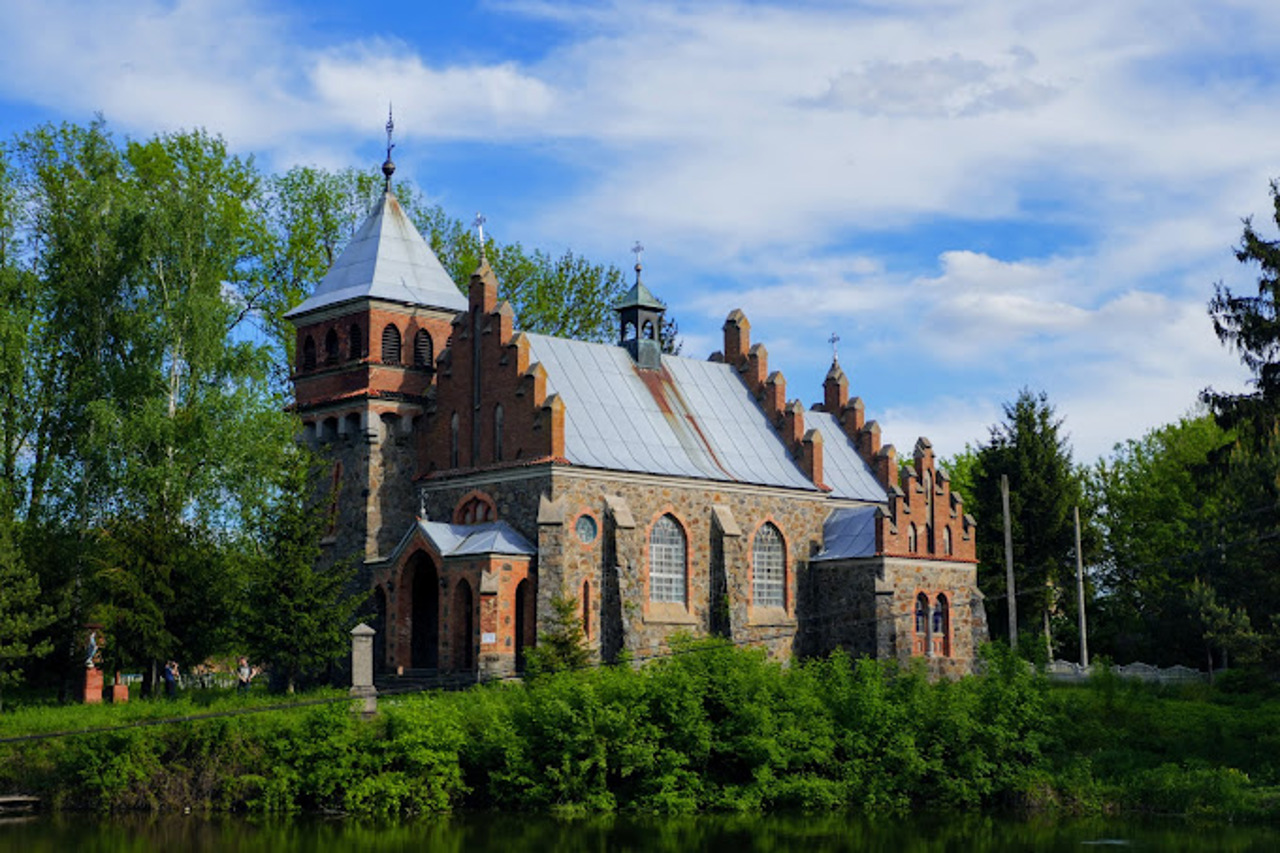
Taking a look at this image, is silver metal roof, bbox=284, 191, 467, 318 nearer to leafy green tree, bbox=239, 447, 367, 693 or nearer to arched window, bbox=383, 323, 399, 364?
arched window, bbox=383, 323, 399, 364

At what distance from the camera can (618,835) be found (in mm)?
27188

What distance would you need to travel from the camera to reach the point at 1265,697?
38.8m

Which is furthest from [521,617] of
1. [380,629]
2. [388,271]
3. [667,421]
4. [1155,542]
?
[1155,542]

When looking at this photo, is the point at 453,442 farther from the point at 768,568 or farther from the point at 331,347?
the point at 768,568

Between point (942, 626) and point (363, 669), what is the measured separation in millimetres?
19617

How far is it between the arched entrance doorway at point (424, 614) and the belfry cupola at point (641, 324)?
30.7 ft

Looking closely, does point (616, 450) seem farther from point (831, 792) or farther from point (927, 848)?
point (927, 848)

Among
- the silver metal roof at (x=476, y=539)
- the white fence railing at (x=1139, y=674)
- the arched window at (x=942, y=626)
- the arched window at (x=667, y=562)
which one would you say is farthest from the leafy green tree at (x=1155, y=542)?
the silver metal roof at (x=476, y=539)

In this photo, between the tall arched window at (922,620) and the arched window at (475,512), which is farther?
the tall arched window at (922,620)

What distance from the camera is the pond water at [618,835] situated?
25422 millimetres

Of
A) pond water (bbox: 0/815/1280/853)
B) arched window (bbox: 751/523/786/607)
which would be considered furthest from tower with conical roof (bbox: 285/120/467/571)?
pond water (bbox: 0/815/1280/853)

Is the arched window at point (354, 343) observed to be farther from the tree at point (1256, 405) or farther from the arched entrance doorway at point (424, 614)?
the tree at point (1256, 405)

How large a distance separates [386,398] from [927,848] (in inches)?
917

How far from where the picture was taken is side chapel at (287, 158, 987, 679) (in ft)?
134
